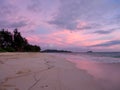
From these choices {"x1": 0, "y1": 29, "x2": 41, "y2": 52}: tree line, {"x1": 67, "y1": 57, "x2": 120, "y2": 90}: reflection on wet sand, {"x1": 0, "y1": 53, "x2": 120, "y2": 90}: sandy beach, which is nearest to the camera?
{"x1": 0, "y1": 53, "x2": 120, "y2": 90}: sandy beach

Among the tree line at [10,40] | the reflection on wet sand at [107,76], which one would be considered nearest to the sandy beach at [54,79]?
the reflection on wet sand at [107,76]

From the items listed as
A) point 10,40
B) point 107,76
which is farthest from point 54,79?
point 10,40

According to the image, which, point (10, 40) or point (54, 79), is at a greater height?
point (10, 40)

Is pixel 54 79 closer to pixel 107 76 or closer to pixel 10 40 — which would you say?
pixel 107 76

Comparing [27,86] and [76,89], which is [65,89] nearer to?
[76,89]

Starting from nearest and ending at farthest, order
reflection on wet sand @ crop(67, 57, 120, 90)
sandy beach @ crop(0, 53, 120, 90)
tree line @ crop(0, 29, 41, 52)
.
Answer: sandy beach @ crop(0, 53, 120, 90) → reflection on wet sand @ crop(67, 57, 120, 90) → tree line @ crop(0, 29, 41, 52)

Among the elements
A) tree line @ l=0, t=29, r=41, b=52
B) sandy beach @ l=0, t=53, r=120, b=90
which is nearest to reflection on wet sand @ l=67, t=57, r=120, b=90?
sandy beach @ l=0, t=53, r=120, b=90

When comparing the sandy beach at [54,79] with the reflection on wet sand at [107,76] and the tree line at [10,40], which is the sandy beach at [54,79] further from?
the tree line at [10,40]

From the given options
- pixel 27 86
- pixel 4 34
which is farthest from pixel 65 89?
pixel 4 34

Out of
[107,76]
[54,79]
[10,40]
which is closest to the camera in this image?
[54,79]

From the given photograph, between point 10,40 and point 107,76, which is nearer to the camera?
point 107,76

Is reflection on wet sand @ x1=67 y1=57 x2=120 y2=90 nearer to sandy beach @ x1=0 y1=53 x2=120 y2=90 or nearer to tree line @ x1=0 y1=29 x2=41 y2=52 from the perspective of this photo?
sandy beach @ x1=0 y1=53 x2=120 y2=90

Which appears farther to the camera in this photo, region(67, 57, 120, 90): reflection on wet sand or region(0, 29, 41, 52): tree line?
region(0, 29, 41, 52): tree line

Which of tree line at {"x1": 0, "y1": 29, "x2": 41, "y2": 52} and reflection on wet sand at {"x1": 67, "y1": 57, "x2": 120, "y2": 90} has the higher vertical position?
tree line at {"x1": 0, "y1": 29, "x2": 41, "y2": 52}
